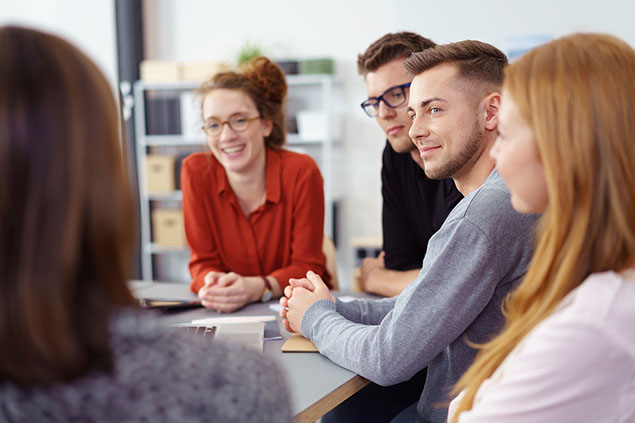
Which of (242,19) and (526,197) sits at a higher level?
(242,19)

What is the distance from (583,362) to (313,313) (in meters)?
0.75

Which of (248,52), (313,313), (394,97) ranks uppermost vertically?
(248,52)

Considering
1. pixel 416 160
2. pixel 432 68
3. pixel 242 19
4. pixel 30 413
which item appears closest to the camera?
pixel 30 413

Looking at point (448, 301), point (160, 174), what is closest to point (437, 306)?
point (448, 301)

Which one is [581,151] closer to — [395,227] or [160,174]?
[395,227]

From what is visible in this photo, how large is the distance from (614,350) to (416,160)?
150 cm

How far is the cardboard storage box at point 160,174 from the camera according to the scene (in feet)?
14.4

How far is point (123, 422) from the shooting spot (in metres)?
0.60

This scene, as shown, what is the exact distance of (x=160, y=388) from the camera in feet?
2.02

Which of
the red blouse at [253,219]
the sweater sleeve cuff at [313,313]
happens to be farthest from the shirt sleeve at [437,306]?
the red blouse at [253,219]

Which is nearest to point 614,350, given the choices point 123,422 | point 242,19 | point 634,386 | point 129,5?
point 634,386

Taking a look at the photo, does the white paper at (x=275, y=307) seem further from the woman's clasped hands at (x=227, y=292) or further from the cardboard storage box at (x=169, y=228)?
the cardboard storage box at (x=169, y=228)

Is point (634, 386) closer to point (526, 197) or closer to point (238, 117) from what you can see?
point (526, 197)

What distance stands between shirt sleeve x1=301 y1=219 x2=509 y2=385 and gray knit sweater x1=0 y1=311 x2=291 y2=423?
0.48 metres
